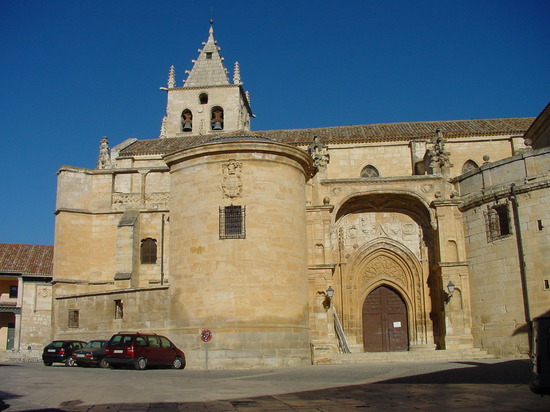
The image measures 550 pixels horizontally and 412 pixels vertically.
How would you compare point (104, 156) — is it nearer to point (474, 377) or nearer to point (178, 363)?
point (178, 363)

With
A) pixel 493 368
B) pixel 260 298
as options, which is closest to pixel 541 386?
pixel 493 368

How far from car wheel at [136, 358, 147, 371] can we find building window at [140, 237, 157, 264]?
9981 millimetres

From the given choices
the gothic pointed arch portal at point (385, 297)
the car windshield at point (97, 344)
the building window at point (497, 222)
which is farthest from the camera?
the gothic pointed arch portal at point (385, 297)

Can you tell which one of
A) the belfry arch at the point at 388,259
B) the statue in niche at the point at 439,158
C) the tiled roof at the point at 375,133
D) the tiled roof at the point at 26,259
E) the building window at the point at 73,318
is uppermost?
the tiled roof at the point at 375,133

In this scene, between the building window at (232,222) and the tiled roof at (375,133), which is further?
the tiled roof at (375,133)

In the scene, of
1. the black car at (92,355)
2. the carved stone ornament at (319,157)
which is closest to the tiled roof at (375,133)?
the carved stone ornament at (319,157)

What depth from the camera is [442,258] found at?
2525 cm

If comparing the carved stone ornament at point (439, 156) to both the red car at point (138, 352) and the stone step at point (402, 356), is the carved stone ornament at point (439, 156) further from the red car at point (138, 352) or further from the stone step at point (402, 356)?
the red car at point (138, 352)

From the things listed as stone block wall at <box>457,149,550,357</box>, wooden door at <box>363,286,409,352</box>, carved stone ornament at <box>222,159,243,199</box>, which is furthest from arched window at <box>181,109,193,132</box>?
stone block wall at <box>457,149,550,357</box>

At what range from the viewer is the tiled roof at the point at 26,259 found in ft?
141

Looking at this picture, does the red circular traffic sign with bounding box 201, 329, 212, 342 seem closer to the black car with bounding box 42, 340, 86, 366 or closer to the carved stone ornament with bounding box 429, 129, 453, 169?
the black car with bounding box 42, 340, 86, 366

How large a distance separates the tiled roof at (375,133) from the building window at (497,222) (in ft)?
32.8

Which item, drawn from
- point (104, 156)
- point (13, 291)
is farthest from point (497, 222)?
point (13, 291)

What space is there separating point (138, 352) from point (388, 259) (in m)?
12.8
